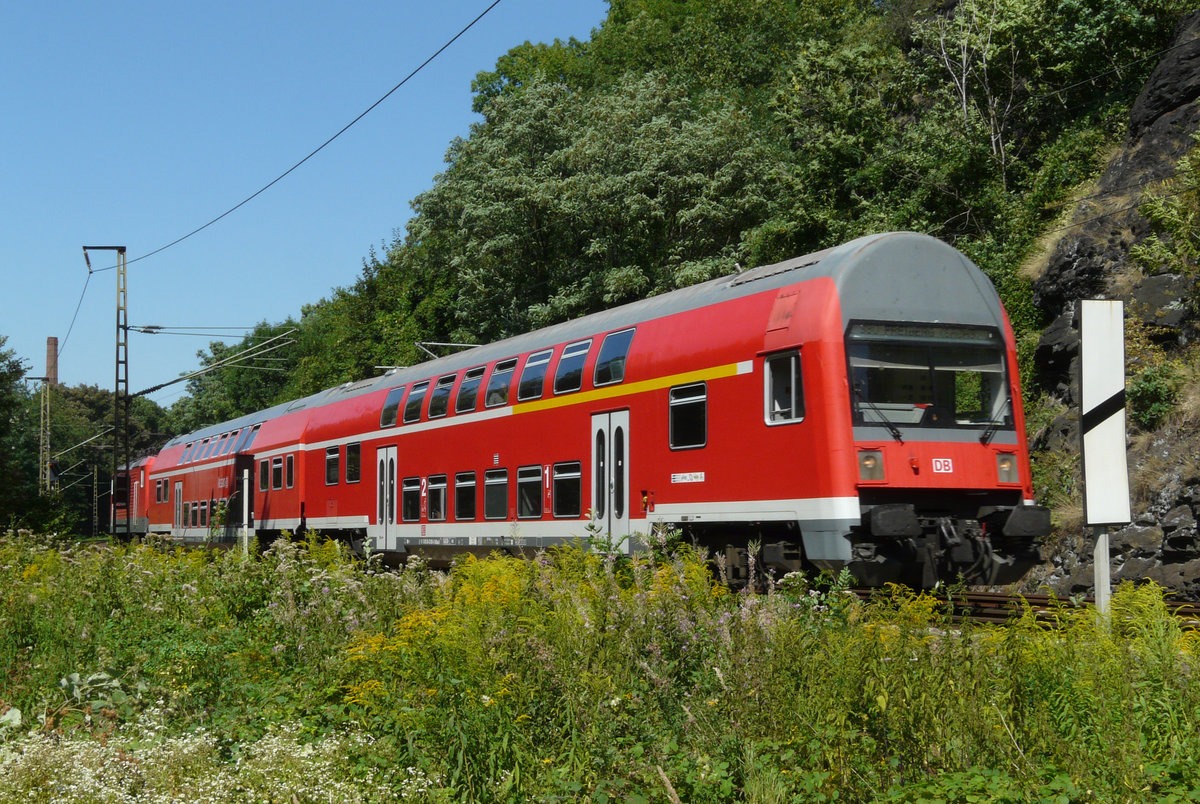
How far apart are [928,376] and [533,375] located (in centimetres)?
665

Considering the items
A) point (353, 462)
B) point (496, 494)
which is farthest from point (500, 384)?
point (353, 462)

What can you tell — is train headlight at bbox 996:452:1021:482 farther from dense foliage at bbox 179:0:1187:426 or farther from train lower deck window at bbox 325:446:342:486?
train lower deck window at bbox 325:446:342:486

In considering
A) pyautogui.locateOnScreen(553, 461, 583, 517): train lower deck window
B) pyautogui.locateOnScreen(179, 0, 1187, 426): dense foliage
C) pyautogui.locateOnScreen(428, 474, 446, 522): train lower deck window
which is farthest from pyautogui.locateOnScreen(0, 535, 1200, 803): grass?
pyautogui.locateOnScreen(179, 0, 1187, 426): dense foliage

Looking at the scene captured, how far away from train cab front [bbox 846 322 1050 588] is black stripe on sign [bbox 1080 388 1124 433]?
4.19 m

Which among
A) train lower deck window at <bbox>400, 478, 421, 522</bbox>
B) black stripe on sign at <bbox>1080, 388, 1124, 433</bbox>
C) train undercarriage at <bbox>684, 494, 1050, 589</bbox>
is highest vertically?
black stripe on sign at <bbox>1080, 388, 1124, 433</bbox>

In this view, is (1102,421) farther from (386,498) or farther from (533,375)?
(386,498)

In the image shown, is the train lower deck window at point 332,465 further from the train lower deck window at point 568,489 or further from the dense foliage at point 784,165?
the dense foliage at point 784,165

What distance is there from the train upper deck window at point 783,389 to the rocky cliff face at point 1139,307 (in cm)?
525

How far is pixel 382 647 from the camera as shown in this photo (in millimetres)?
8109

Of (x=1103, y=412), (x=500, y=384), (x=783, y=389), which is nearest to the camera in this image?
(x=1103, y=412)

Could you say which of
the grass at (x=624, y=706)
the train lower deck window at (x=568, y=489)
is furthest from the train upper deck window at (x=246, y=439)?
the grass at (x=624, y=706)

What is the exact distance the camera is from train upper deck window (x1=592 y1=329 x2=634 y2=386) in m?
16.1

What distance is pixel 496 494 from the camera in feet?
62.1

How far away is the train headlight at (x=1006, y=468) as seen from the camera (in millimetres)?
13242
